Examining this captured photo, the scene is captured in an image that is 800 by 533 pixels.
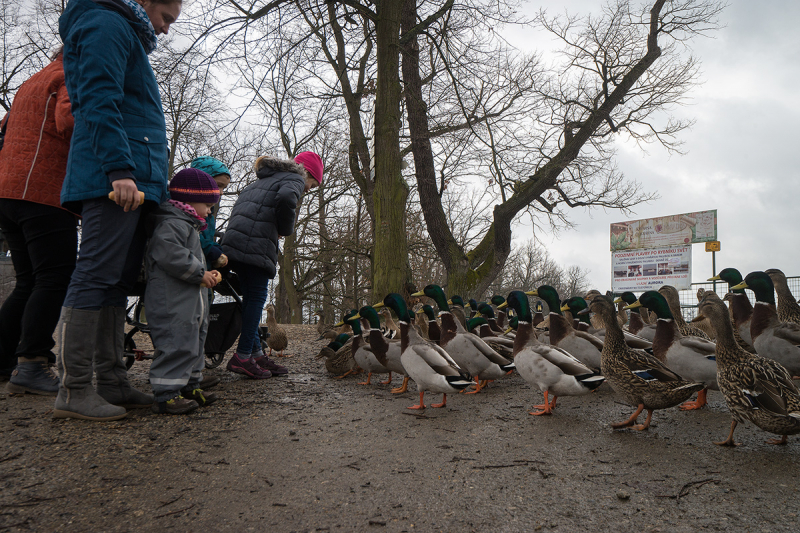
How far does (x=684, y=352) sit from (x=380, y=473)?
3.53m

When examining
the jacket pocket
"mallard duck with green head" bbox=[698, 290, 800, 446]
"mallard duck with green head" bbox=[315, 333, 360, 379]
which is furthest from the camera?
"mallard duck with green head" bbox=[315, 333, 360, 379]

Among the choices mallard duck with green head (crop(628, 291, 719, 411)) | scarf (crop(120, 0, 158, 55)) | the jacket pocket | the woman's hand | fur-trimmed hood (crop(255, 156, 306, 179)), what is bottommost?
mallard duck with green head (crop(628, 291, 719, 411))

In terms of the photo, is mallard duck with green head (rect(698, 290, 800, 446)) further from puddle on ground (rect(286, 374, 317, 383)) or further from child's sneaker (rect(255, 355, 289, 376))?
child's sneaker (rect(255, 355, 289, 376))

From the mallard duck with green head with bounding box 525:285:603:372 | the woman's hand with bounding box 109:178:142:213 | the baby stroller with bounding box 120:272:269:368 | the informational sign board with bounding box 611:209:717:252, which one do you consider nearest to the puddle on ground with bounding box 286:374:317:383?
the baby stroller with bounding box 120:272:269:368

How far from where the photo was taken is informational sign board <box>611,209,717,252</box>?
24.8 meters

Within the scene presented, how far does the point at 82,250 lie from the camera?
3.14 meters

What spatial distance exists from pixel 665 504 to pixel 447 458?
1.07 meters

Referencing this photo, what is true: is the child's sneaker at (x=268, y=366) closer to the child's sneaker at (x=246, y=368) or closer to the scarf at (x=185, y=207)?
the child's sneaker at (x=246, y=368)

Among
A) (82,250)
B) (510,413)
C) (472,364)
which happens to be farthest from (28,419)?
(472,364)

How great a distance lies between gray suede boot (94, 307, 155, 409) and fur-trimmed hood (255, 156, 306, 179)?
233cm

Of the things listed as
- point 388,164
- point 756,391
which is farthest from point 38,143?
point 388,164

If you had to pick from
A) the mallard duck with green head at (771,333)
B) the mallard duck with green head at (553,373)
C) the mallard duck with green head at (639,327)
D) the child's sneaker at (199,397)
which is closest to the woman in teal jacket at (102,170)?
the child's sneaker at (199,397)

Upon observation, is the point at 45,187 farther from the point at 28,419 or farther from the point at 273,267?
the point at 273,267

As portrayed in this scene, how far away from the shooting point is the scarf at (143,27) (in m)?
3.25
